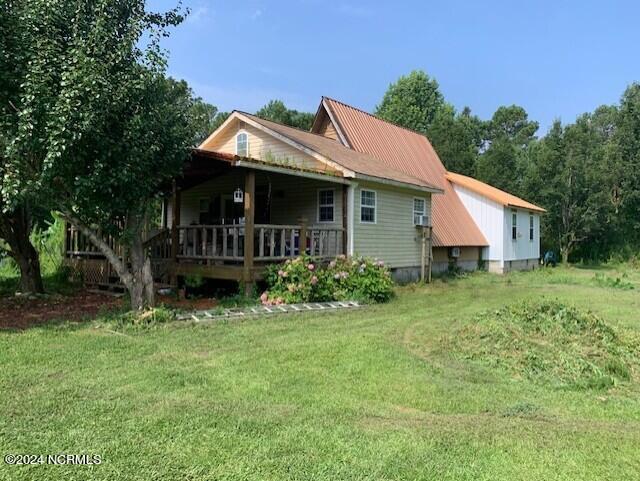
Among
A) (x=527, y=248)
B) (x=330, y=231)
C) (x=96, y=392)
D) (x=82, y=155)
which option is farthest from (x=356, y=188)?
(x=527, y=248)

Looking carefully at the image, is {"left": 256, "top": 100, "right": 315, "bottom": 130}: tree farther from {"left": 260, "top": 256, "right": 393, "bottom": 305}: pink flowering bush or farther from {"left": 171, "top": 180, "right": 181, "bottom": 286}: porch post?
{"left": 260, "top": 256, "right": 393, "bottom": 305}: pink flowering bush

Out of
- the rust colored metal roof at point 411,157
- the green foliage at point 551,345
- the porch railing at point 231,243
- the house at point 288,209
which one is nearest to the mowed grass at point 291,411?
the green foliage at point 551,345

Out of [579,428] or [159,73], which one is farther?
[159,73]

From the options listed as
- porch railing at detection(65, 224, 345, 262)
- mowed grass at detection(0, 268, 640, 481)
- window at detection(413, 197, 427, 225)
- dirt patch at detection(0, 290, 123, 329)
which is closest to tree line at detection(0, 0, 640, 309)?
dirt patch at detection(0, 290, 123, 329)

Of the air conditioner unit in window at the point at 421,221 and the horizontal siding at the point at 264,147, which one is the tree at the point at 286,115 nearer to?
the horizontal siding at the point at 264,147

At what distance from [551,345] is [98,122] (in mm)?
7178

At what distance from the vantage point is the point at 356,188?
13125 millimetres

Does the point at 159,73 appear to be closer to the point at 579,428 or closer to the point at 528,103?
the point at 579,428

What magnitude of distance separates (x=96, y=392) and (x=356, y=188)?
31.7 ft

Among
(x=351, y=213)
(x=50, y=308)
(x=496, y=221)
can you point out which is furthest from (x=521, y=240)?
(x=50, y=308)

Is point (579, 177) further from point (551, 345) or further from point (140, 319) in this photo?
point (140, 319)

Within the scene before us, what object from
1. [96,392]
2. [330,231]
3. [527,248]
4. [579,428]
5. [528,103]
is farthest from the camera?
[528,103]

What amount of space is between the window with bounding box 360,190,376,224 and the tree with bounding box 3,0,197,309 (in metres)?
5.88

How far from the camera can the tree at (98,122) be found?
6922mm
